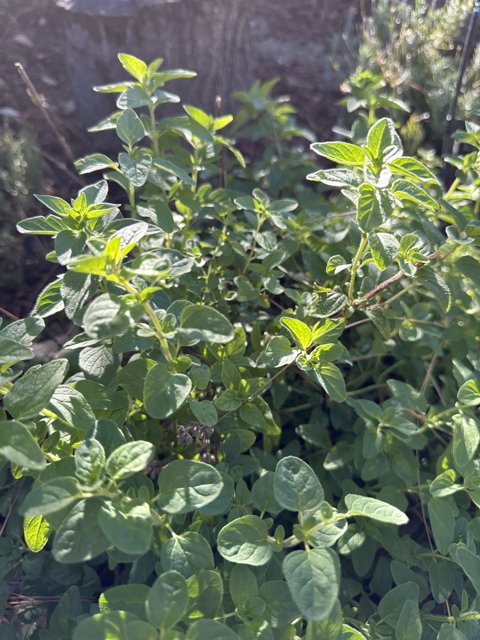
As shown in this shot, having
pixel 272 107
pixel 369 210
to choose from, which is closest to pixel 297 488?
pixel 369 210

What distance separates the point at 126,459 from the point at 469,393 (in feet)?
2.65

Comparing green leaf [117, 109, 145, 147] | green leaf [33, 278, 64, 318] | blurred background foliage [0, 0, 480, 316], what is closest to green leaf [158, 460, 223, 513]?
green leaf [33, 278, 64, 318]

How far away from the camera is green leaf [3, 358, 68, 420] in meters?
0.99

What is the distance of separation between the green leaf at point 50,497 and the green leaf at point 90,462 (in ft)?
0.07

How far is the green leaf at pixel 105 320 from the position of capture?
93 centimetres

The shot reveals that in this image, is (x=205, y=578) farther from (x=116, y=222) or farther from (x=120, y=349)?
(x=116, y=222)

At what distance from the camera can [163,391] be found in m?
1.07

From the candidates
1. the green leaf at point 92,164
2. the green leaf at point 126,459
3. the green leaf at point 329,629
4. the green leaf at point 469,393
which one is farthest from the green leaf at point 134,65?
the green leaf at point 329,629

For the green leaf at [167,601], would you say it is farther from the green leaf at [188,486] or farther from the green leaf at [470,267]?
the green leaf at [470,267]

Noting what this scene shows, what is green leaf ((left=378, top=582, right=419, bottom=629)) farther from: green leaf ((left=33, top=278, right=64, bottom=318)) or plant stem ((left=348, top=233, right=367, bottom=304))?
green leaf ((left=33, top=278, right=64, bottom=318))

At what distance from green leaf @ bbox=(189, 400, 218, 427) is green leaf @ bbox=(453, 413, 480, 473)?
0.53 meters

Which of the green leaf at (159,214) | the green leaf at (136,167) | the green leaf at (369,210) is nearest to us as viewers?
the green leaf at (369,210)

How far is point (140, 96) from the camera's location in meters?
1.51

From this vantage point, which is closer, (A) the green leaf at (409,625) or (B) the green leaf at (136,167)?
(A) the green leaf at (409,625)
